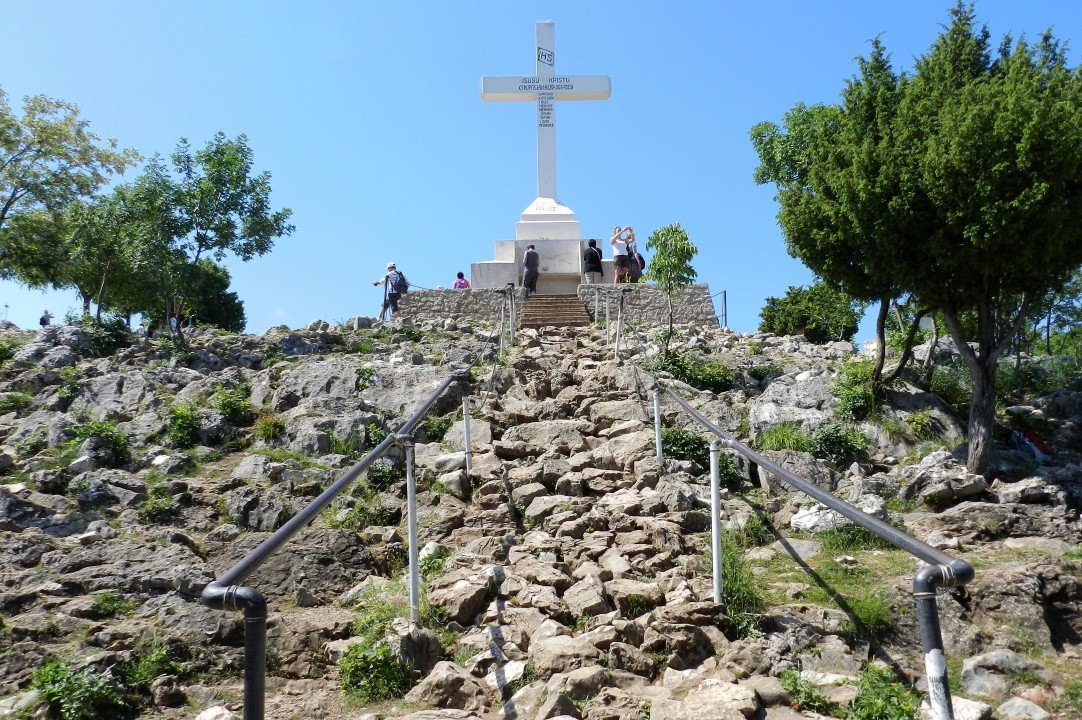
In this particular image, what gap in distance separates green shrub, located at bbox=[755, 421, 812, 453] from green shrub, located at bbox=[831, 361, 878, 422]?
3.25 feet

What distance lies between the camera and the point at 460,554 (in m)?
6.66

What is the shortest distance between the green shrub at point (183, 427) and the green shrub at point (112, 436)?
519 mm

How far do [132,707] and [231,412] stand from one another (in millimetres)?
6999

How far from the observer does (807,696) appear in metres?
4.47

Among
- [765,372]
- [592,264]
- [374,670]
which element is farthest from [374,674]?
[592,264]

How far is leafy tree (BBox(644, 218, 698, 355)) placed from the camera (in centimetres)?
1529

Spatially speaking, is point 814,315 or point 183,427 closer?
point 183,427

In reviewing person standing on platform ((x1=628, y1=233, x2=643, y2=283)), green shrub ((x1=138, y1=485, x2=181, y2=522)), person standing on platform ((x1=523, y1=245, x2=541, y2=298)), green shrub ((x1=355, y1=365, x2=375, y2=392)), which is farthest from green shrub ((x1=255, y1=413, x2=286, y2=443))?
person standing on platform ((x1=628, y1=233, x2=643, y2=283))

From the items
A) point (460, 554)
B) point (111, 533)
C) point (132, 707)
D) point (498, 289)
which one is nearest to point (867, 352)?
point (498, 289)

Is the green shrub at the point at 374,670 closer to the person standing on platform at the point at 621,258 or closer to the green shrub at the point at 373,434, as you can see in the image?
the green shrub at the point at 373,434

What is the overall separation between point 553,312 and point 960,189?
34.8 feet

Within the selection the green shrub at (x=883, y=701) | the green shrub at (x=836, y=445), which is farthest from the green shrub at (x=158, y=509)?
the green shrub at (x=836, y=445)

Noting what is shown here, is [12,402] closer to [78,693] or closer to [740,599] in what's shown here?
[78,693]

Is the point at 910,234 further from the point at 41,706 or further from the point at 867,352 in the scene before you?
the point at 41,706
